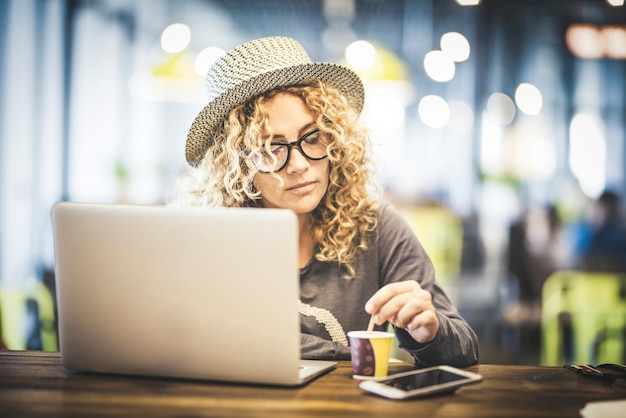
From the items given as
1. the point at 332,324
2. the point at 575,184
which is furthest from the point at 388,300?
the point at 575,184

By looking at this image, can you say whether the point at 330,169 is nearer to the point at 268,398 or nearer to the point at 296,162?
the point at 296,162

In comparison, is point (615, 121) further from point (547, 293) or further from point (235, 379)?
point (235, 379)

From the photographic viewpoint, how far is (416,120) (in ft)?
36.0

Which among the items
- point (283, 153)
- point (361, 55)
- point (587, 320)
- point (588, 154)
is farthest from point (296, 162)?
point (588, 154)

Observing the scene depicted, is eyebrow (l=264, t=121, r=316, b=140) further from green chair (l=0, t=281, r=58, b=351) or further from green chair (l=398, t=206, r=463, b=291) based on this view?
green chair (l=398, t=206, r=463, b=291)

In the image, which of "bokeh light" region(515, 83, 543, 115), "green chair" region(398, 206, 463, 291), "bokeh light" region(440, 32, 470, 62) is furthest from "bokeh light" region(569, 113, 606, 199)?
"bokeh light" region(440, 32, 470, 62)

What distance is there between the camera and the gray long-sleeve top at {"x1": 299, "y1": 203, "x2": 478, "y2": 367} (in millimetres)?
1831

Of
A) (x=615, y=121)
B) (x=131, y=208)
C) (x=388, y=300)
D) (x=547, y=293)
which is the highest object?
(x=615, y=121)

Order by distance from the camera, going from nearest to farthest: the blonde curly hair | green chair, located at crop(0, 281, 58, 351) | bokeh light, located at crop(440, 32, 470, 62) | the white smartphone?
the white smartphone < the blonde curly hair < green chair, located at crop(0, 281, 58, 351) < bokeh light, located at crop(440, 32, 470, 62)

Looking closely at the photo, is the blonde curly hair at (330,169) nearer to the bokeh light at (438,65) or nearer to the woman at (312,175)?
the woman at (312,175)

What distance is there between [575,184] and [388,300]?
7.76 m

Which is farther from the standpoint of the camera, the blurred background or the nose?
the blurred background

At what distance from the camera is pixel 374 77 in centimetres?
645

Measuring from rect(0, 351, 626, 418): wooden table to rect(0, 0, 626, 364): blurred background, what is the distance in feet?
9.37
